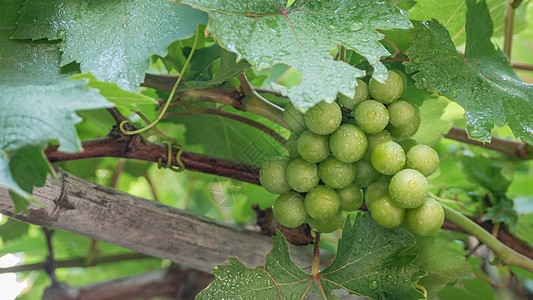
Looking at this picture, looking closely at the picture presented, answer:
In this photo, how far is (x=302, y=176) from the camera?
1.70ft

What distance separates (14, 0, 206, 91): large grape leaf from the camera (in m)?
0.48

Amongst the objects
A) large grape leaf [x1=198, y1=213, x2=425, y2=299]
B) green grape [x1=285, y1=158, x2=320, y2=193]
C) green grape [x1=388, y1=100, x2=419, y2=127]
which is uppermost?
green grape [x1=388, y1=100, x2=419, y2=127]

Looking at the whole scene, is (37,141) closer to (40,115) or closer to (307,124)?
(40,115)

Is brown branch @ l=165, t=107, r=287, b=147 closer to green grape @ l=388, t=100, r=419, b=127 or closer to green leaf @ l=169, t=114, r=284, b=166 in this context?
green leaf @ l=169, t=114, r=284, b=166

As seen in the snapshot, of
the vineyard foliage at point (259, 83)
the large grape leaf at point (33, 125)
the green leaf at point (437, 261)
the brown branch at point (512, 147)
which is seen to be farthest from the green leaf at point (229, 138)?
the brown branch at point (512, 147)

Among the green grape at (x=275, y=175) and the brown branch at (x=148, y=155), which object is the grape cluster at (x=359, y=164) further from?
the brown branch at (x=148, y=155)

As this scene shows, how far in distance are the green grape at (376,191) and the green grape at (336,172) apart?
0.10 feet

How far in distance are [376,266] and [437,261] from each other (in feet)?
0.53

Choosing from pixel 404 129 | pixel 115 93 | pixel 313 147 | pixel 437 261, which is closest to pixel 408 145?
pixel 404 129

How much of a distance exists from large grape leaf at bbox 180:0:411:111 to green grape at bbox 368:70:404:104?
51mm

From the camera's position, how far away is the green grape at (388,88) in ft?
1.66

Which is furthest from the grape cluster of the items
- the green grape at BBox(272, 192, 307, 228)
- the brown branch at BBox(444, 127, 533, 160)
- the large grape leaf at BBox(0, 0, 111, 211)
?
the brown branch at BBox(444, 127, 533, 160)

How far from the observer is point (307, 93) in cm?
41

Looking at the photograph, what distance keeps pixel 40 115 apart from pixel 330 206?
1.08 ft
